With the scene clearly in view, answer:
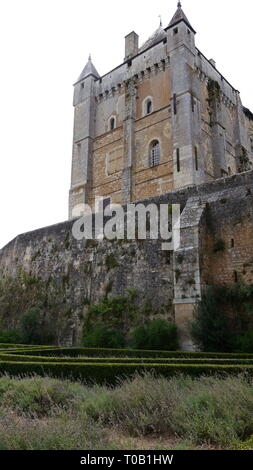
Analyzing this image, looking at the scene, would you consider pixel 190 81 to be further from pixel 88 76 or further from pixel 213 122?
pixel 88 76

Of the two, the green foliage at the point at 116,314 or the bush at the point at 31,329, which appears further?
the bush at the point at 31,329

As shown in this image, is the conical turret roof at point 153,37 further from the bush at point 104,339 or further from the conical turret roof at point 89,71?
the bush at point 104,339

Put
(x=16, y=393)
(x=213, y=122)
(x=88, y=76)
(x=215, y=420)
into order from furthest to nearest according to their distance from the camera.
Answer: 1. (x=88, y=76)
2. (x=213, y=122)
3. (x=16, y=393)
4. (x=215, y=420)

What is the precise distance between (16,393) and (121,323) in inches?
336

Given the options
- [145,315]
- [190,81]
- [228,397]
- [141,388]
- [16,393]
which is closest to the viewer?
[228,397]

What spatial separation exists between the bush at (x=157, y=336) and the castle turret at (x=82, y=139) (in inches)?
609

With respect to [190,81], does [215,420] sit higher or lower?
lower

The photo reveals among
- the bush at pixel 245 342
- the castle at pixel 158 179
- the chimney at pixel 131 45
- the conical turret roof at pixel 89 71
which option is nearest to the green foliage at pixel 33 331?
the castle at pixel 158 179

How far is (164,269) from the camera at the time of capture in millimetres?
13750

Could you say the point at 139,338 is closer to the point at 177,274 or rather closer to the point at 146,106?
the point at 177,274

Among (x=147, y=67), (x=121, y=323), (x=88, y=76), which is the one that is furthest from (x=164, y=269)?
(x=88, y=76)

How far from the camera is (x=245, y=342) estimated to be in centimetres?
1044

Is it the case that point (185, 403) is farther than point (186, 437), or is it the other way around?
point (185, 403)

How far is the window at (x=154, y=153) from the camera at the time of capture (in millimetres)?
24844
